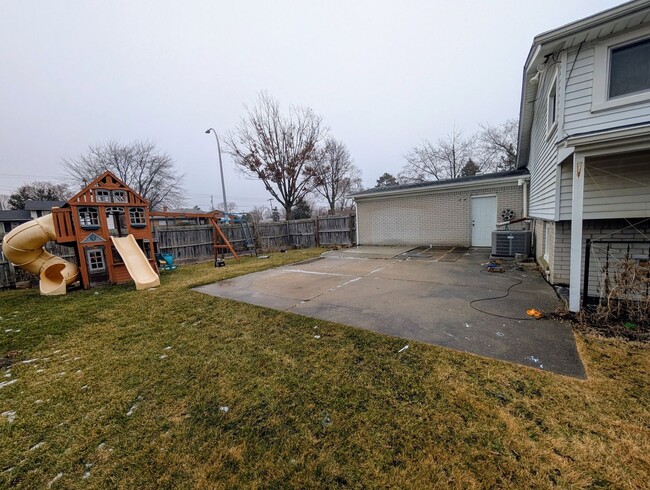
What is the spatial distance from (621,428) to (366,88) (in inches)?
761

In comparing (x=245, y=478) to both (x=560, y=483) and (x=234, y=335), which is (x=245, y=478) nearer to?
(x=560, y=483)

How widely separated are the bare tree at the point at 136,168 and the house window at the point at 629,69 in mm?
31618

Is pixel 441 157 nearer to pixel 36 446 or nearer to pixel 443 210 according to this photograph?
pixel 443 210

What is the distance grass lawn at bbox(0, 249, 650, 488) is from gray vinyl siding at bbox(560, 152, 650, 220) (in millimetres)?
2371

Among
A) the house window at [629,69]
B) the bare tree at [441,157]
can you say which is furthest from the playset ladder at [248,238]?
the bare tree at [441,157]

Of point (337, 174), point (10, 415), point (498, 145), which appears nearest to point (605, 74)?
point (10, 415)

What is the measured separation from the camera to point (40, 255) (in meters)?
7.10

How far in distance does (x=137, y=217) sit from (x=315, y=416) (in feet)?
28.7

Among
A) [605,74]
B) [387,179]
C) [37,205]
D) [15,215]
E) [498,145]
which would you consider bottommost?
[605,74]

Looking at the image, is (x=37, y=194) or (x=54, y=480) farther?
(x=37, y=194)

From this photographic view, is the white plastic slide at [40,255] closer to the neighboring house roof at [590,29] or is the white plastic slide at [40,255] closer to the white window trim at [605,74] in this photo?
the neighboring house roof at [590,29]

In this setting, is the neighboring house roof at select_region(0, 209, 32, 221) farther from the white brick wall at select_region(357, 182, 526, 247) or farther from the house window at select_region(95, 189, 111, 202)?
the white brick wall at select_region(357, 182, 526, 247)

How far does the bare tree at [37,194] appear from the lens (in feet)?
101

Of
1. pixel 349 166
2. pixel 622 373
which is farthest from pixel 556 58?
pixel 349 166
